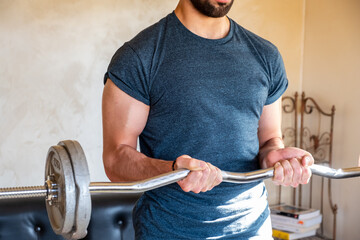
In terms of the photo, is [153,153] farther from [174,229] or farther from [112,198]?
[112,198]

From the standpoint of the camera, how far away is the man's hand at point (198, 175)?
3.38ft

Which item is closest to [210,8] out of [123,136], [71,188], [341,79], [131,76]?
[131,76]

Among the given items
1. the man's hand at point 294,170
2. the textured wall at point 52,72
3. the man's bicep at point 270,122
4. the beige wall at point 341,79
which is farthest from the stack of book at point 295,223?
the man's hand at point 294,170

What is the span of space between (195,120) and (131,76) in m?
0.20

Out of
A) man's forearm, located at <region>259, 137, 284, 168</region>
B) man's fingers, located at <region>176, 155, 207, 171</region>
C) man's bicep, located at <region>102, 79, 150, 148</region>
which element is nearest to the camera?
man's fingers, located at <region>176, 155, 207, 171</region>

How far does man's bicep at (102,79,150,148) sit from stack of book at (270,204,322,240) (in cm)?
182

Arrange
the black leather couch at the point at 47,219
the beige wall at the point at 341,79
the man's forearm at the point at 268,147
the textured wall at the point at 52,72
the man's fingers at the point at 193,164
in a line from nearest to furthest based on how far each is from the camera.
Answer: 1. the man's fingers at the point at 193,164
2. the man's forearm at the point at 268,147
3. the black leather couch at the point at 47,219
4. the textured wall at the point at 52,72
5. the beige wall at the point at 341,79

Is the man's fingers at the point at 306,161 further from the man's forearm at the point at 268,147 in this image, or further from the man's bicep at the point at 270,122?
the man's bicep at the point at 270,122

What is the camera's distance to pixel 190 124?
50.5 inches

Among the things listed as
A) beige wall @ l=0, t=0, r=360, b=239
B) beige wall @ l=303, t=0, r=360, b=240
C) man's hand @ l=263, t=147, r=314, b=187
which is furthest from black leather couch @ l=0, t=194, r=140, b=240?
beige wall @ l=303, t=0, r=360, b=240

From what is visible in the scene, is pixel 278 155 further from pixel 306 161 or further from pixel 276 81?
pixel 276 81

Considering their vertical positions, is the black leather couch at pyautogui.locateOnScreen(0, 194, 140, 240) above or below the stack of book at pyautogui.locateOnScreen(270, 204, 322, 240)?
above

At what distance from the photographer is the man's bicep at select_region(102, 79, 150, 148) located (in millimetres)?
1297

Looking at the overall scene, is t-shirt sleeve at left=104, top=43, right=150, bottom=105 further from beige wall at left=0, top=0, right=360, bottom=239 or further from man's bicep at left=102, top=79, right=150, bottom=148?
beige wall at left=0, top=0, right=360, bottom=239
